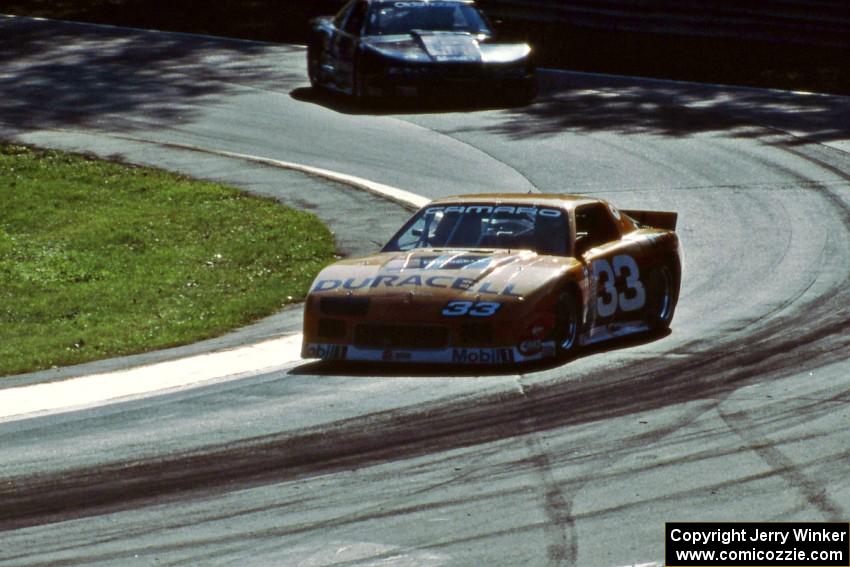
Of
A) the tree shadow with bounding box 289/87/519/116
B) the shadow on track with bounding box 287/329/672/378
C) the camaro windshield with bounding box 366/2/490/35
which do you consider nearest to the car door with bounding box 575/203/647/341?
the shadow on track with bounding box 287/329/672/378

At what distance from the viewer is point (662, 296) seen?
42.0 feet

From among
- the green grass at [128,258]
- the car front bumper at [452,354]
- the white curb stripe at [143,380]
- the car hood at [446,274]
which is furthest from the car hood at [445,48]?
the car front bumper at [452,354]

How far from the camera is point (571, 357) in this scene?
1130cm

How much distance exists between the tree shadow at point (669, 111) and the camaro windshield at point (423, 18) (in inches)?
59.8

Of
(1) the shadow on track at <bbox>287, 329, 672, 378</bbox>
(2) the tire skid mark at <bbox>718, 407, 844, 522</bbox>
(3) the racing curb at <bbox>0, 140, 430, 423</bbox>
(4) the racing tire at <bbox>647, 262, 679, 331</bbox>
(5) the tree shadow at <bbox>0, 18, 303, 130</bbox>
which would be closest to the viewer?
(2) the tire skid mark at <bbox>718, 407, 844, 522</bbox>

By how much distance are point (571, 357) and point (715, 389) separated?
139 cm

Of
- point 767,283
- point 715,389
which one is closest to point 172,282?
point 767,283

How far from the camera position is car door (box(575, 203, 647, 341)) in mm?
11922

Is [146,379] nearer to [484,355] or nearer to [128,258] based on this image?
[484,355]

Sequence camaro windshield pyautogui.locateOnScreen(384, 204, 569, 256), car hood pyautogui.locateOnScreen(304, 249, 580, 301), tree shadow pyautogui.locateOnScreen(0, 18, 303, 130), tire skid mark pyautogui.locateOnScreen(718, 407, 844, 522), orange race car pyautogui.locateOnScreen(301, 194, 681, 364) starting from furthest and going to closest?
tree shadow pyautogui.locateOnScreen(0, 18, 303, 130), camaro windshield pyautogui.locateOnScreen(384, 204, 569, 256), car hood pyautogui.locateOnScreen(304, 249, 580, 301), orange race car pyautogui.locateOnScreen(301, 194, 681, 364), tire skid mark pyautogui.locateOnScreen(718, 407, 844, 522)

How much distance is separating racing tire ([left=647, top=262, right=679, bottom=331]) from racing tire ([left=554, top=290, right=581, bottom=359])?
4.02ft

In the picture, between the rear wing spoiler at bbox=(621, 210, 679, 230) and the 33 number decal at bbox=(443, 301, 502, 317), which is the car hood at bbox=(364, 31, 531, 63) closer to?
the rear wing spoiler at bbox=(621, 210, 679, 230)

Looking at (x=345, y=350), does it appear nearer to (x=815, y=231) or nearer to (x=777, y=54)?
(x=815, y=231)

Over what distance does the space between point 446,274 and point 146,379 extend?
2.20m
